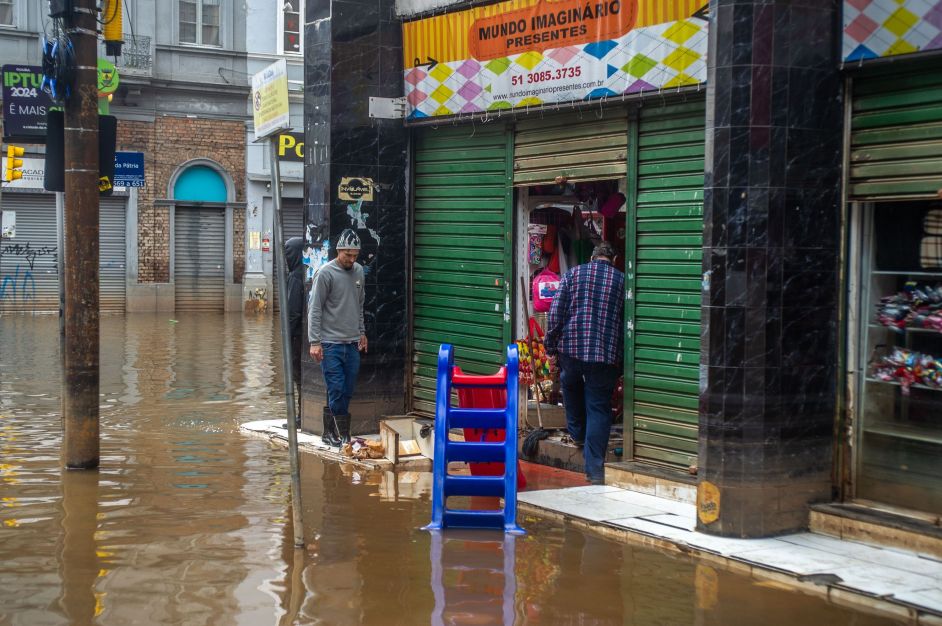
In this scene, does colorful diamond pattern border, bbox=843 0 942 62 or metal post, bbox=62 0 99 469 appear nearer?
colorful diamond pattern border, bbox=843 0 942 62

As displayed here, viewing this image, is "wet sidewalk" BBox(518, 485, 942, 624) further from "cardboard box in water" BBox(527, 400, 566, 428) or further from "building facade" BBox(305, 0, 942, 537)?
"cardboard box in water" BBox(527, 400, 566, 428)

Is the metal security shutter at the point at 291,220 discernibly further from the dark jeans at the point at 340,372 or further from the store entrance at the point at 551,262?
the dark jeans at the point at 340,372

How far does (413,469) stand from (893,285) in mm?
4127

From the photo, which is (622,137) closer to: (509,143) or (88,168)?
(509,143)

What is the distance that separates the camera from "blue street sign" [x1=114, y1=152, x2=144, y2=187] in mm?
14609

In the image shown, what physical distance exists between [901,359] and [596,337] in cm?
240

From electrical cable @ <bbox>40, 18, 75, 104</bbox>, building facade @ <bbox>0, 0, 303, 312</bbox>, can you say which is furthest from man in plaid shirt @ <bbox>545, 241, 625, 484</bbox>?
building facade @ <bbox>0, 0, 303, 312</bbox>

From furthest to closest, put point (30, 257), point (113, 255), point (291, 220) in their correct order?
point (291, 220) → point (113, 255) → point (30, 257)

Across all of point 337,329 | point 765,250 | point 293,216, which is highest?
point 293,216

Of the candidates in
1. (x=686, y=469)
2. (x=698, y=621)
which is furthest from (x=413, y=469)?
(x=698, y=621)

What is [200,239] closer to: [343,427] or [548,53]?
[343,427]

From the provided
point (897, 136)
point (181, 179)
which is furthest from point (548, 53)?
point (181, 179)

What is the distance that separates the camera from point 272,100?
6566 millimetres

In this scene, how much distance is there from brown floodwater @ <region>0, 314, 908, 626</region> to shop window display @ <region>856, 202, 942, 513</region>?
56.2 inches
